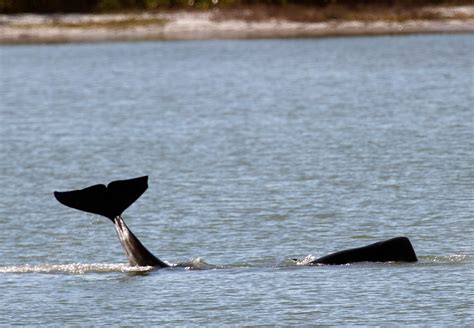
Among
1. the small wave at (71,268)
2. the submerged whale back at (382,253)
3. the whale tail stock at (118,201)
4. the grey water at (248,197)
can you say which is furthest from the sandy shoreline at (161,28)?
the whale tail stock at (118,201)

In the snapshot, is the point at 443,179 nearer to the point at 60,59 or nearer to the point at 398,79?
the point at 398,79

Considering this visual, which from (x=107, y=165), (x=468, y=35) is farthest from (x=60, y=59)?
(x=107, y=165)

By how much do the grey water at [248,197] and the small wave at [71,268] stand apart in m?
0.04

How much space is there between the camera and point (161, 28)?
8975cm

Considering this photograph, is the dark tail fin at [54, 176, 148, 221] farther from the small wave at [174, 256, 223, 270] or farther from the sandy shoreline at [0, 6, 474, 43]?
the sandy shoreline at [0, 6, 474, 43]

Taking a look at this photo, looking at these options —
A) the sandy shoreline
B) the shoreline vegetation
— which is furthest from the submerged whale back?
the sandy shoreline

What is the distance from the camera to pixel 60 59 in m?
81.8

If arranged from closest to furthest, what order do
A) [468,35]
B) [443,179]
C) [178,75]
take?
[443,179] → [178,75] → [468,35]

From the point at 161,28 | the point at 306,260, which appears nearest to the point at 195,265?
the point at 306,260

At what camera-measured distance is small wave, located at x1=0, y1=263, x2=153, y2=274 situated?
20.8m

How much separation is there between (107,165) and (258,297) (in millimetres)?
16135

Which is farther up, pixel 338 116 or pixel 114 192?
pixel 114 192

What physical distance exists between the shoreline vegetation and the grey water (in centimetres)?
1960

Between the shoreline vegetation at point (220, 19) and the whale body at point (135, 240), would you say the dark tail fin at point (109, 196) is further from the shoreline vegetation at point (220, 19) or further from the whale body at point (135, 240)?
the shoreline vegetation at point (220, 19)
